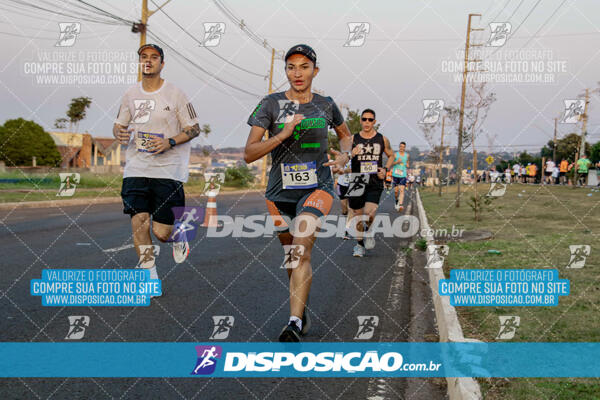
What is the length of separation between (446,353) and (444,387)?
0.30 m

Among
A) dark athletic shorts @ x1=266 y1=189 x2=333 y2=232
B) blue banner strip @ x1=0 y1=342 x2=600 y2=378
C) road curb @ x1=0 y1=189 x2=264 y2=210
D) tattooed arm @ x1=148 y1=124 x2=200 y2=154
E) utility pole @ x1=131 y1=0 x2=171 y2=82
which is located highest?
utility pole @ x1=131 y1=0 x2=171 y2=82

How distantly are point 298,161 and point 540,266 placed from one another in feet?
13.6

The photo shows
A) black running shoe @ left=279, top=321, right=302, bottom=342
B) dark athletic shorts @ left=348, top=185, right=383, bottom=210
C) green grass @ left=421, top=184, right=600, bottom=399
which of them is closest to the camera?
green grass @ left=421, top=184, right=600, bottom=399

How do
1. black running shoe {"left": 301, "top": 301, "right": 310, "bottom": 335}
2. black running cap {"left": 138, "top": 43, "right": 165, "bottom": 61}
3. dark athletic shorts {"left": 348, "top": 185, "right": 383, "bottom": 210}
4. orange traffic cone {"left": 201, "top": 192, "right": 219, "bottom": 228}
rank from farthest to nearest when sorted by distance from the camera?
1. orange traffic cone {"left": 201, "top": 192, "right": 219, "bottom": 228}
2. dark athletic shorts {"left": 348, "top": 185, "right": 383, "bottom": 210}
3. black running cap {"left": 138, "top": 43, "right": 165, "bottom": 61}
4. black running shoe {"left": 301, "top": 301, "right": 310, "bottom": 335}

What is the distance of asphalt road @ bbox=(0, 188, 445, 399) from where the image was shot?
11.7 feet

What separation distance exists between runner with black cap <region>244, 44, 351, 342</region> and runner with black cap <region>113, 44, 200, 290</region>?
140cm

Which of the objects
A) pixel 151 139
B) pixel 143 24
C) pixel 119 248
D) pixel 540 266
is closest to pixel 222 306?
pixel 151 139

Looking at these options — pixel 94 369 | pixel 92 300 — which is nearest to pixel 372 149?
pixel 92 300

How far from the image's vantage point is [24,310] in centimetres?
509

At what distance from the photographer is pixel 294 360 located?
4.12 metres

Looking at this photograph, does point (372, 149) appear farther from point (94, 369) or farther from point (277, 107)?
point (94, 369)

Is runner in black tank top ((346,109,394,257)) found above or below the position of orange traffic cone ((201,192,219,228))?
above

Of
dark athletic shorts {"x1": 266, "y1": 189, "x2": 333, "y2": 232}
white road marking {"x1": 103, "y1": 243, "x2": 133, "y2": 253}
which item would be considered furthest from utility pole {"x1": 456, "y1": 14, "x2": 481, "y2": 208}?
dark athletic shorts {"x1": 266, "y1": 189, "x2": 333, "y2": 232}

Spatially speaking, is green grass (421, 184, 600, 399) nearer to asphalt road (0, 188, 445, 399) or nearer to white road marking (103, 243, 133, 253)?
asphalt road (0, 188, 445, 399)
